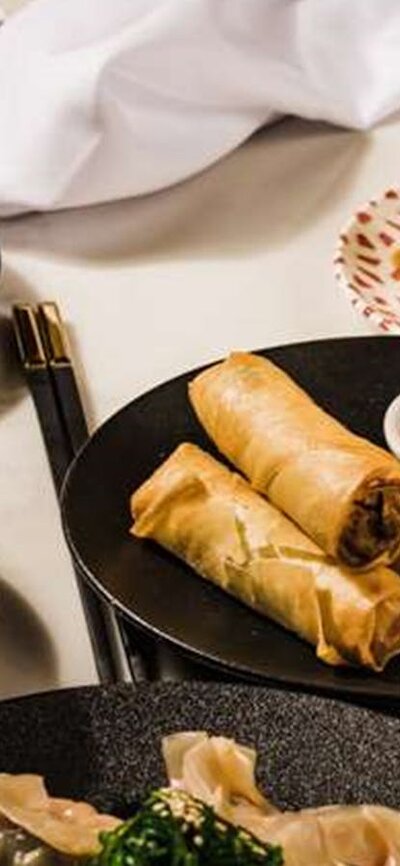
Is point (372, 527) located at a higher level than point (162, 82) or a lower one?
lower

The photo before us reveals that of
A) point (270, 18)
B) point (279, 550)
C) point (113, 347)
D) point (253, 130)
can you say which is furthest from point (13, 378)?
point (270, 18)

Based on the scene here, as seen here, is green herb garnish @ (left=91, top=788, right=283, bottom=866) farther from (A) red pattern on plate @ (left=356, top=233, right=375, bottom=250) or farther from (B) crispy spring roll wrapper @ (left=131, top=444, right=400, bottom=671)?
(A) red pattern on plate @ (left=356, top=233, right=375, bottom=250)

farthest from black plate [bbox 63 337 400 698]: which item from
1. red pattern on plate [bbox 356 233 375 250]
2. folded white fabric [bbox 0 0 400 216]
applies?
folded white fabric [bbox 0 0 400 216]

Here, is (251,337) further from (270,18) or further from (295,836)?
(295,836)

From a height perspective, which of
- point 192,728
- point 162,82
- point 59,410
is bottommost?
point 192,728

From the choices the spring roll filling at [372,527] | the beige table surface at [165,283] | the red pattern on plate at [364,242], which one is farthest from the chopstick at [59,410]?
the red pattern on plate at [364,242]

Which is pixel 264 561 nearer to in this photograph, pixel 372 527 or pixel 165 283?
pixel 372 527

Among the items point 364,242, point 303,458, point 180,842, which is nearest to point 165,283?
point 364,242
